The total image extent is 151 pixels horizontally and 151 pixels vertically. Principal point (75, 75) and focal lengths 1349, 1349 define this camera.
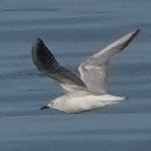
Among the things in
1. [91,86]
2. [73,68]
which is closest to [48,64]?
[91,86]

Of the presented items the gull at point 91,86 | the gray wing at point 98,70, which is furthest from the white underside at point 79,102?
the gray wing at point 98,70

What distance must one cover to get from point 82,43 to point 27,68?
80.7 inches

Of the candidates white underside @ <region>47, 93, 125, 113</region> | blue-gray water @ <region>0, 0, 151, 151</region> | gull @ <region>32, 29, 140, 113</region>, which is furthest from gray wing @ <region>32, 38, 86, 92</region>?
blue-gray water @ <region>0, 0, 151, 151</region>

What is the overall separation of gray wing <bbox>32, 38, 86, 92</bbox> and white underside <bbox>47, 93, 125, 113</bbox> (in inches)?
15.4

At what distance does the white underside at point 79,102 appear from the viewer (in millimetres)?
12297

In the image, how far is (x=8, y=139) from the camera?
1365 cm

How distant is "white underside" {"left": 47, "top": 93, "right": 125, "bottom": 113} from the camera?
40.3 ft

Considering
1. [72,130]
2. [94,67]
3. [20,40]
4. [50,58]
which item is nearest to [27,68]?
[20,40]

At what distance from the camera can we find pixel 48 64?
37.4 feet

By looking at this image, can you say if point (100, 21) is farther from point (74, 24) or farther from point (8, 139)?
point (8, 139)

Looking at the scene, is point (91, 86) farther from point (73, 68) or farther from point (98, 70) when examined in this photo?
point (73, 68)

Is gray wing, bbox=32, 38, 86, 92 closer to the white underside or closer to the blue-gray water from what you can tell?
the white underside

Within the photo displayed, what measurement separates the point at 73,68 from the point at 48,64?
541 centimetres

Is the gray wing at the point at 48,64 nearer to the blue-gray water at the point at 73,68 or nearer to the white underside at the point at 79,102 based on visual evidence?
the white underside at the point at 79,102
